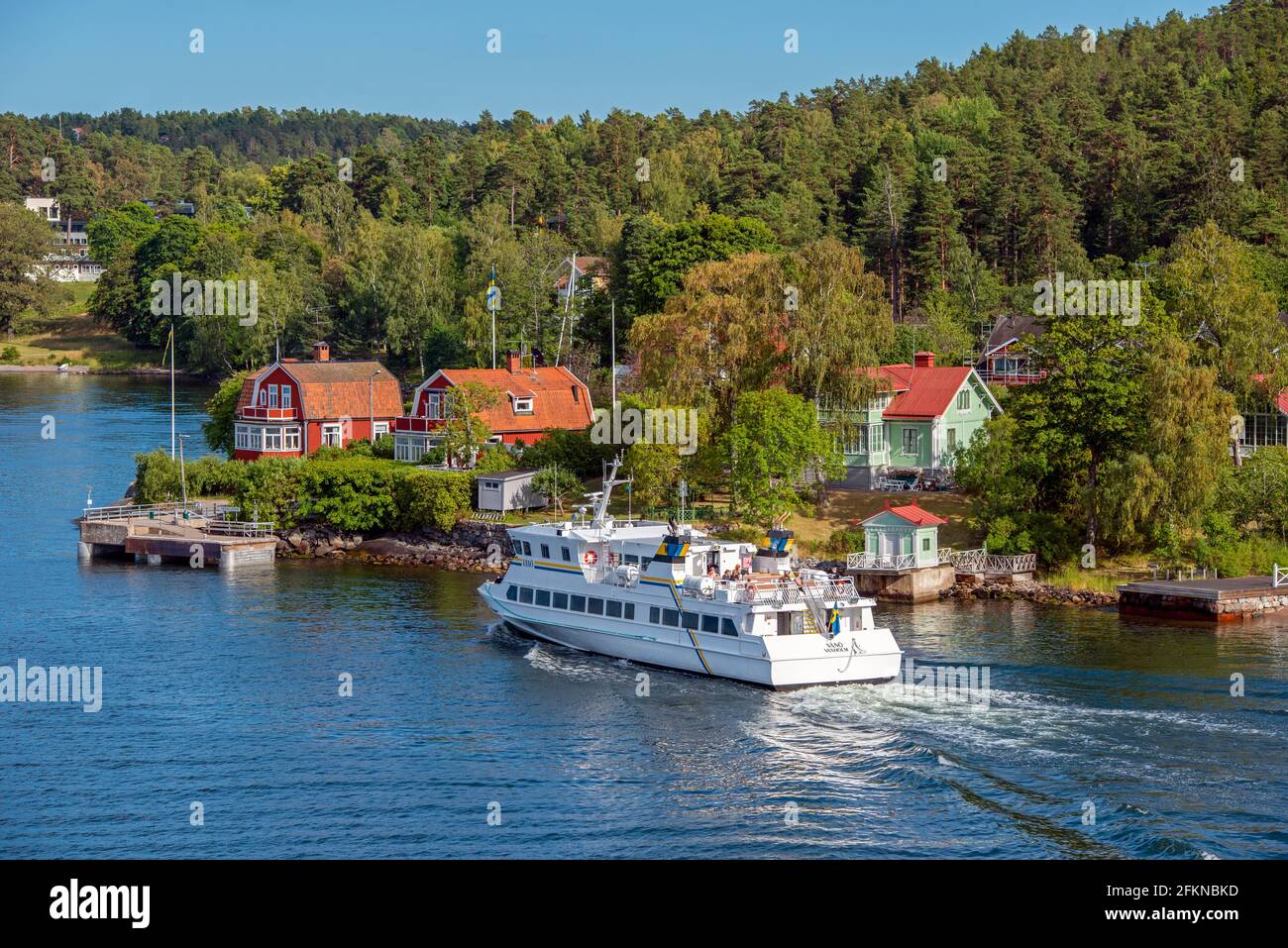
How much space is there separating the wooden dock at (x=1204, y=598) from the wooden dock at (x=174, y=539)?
4035 centimetres

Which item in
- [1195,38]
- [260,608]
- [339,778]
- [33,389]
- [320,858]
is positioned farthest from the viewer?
[1195,38]

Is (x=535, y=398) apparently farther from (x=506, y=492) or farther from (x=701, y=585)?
(x=701, y=585)

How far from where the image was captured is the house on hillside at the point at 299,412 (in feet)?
301

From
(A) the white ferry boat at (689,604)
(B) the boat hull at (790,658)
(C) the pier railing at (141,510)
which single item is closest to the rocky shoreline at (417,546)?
(C) the pier railing at (141,510)

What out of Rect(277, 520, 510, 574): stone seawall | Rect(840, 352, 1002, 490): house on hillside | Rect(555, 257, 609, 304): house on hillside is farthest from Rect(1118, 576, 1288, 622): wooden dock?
Rect(555, 257, 609, 304): house on hillside

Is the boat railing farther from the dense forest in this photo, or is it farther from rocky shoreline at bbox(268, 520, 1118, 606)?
rocky shoreline at bbox(268, 520, 1118, 606)

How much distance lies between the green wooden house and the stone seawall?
17958mm

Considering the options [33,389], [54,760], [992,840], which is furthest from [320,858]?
[33,389]

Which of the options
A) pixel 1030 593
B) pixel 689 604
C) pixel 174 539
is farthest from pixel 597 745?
pixel 174 539

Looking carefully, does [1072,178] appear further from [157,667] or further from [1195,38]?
[157,667]

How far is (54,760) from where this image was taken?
1677 inches

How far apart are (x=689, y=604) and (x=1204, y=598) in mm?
21707

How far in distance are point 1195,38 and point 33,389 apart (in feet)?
421

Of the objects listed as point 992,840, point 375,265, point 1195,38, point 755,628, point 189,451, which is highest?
point 1195,38
